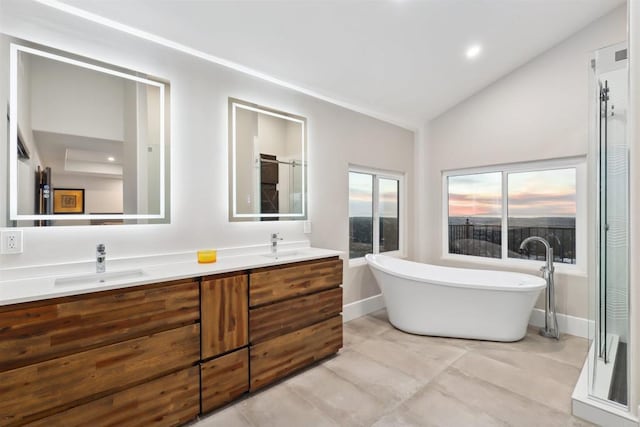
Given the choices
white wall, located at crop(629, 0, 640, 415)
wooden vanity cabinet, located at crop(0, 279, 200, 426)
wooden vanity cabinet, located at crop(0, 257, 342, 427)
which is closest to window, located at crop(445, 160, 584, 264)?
white wall, located at crop(629, 0, 640, 415)

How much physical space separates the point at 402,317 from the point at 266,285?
5.61ft

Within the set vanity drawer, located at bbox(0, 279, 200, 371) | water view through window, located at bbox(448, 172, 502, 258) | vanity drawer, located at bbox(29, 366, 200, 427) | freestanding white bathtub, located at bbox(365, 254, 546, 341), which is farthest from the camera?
water view through window, located at bbox(448, 172, 502, 258)

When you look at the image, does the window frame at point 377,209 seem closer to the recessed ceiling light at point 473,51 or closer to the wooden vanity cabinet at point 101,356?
the recessed ceiling light at point 473,51

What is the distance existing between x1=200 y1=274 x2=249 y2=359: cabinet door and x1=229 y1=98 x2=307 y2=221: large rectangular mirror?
0.75m

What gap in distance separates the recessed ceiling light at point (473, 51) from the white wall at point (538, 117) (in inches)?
31.3

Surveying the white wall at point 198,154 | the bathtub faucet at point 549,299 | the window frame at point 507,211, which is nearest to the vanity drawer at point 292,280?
the white wall at point 198,154

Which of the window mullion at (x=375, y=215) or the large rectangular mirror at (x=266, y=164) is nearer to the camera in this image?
the large rectangular mirror at (x=266, y=164)

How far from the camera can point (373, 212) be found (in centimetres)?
406

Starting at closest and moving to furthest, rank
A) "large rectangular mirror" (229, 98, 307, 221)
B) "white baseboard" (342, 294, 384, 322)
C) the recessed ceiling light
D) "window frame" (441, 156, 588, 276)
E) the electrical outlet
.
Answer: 1. the electrical outlet
2. "large rectangular mirror" (229, 98, 307, 221)
3. the recessed ceiling light
4. "window frame" (441, 156, 588, 276)
5. "white baseboard" (342, 294, 384, 322)

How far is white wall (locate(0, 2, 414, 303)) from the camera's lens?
1.82 meters

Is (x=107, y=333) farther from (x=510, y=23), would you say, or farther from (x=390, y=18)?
(x=510, y=23)

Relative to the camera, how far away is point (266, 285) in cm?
220

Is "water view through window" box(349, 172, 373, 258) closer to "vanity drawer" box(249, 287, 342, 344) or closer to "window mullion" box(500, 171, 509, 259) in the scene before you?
"vanity drawer" box(249, 287, 342, 344)

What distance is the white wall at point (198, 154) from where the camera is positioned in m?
1.82
